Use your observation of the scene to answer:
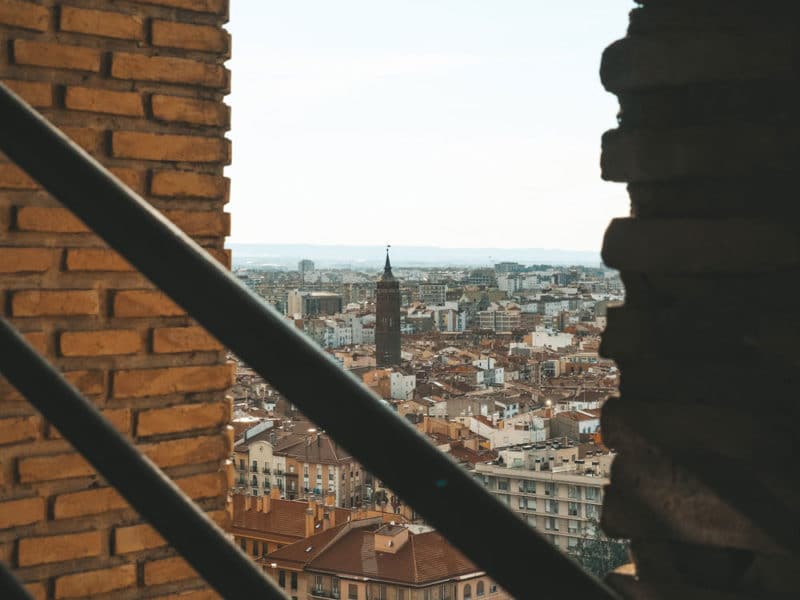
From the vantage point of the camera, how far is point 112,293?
67.3 inches

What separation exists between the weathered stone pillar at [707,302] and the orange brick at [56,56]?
1184 millimetres

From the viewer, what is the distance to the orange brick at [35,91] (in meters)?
1.66

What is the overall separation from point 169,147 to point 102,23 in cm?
21

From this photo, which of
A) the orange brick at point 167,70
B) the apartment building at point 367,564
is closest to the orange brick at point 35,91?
the orange brick at point 167,70

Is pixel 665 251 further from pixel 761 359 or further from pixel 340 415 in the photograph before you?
pixel 340 415

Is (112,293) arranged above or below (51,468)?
above

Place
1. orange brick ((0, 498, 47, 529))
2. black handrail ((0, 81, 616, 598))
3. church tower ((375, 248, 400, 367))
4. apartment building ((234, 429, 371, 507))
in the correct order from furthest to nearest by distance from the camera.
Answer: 1. church tower ((375, 248, 400, 367))
2. apartment building ((234, 429, 371, 507))
3. orange brick ((0, 498, 47, 529))
4. black handrail ((0, 81, 616, 598))

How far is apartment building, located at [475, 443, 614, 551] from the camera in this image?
12.4m

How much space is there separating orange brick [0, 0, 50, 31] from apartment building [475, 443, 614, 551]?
10.2 metres

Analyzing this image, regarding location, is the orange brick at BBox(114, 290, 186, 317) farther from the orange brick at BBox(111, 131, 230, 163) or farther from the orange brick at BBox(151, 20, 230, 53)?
the orange brick at BBox(151, 20, 230, 53)

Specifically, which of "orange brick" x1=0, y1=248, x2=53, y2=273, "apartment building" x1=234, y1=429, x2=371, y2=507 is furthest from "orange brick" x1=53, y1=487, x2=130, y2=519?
"apartment building" x1=234, y1=429, x2=371, y2=507

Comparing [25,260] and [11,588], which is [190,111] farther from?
[11,588]

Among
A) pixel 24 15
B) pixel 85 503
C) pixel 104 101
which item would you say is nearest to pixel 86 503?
pixel 85 503

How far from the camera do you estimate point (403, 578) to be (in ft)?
42.9
